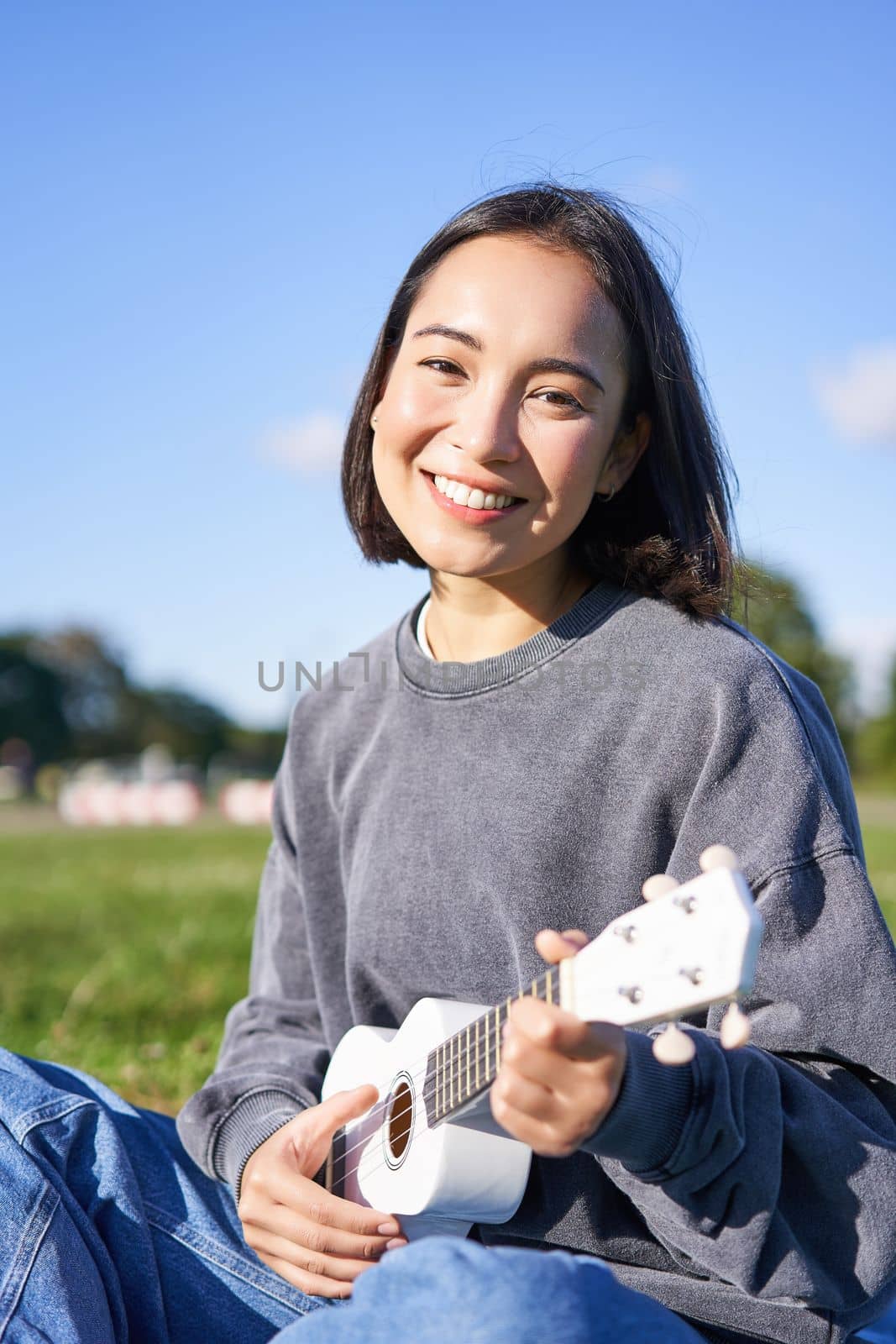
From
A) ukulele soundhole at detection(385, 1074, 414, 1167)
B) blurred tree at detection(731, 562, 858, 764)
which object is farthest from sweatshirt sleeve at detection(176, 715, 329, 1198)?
blurred tree at detection(731, 562, 858, 764)

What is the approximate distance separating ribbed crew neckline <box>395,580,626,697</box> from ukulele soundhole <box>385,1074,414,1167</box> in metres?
0.76

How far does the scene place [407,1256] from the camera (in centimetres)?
146

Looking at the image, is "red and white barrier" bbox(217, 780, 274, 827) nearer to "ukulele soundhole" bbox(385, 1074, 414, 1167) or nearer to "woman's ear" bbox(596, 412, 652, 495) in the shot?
"woman's ear" bbox(596, 412, 652, 495)

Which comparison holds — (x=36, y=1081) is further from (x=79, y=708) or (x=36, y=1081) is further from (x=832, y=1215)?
(x=79, y=708)

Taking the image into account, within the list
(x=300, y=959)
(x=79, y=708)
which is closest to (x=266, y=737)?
(x=79, y=708)

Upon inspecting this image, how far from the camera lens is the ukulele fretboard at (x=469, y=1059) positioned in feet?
5.51

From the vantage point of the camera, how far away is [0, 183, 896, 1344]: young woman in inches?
68.6

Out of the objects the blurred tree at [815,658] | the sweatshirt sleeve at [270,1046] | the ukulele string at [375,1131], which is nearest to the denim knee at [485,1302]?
the ukulele string at [375,1131]

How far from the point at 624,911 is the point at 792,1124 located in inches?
21.1

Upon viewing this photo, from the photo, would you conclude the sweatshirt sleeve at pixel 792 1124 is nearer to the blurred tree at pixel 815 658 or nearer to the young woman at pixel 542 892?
the young woman at pixel 542 892

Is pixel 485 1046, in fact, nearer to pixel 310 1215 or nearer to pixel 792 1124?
pixel 792 1124

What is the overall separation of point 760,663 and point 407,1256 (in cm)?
116

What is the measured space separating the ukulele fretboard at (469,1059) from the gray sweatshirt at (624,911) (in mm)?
152

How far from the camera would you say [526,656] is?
2.48 meters
